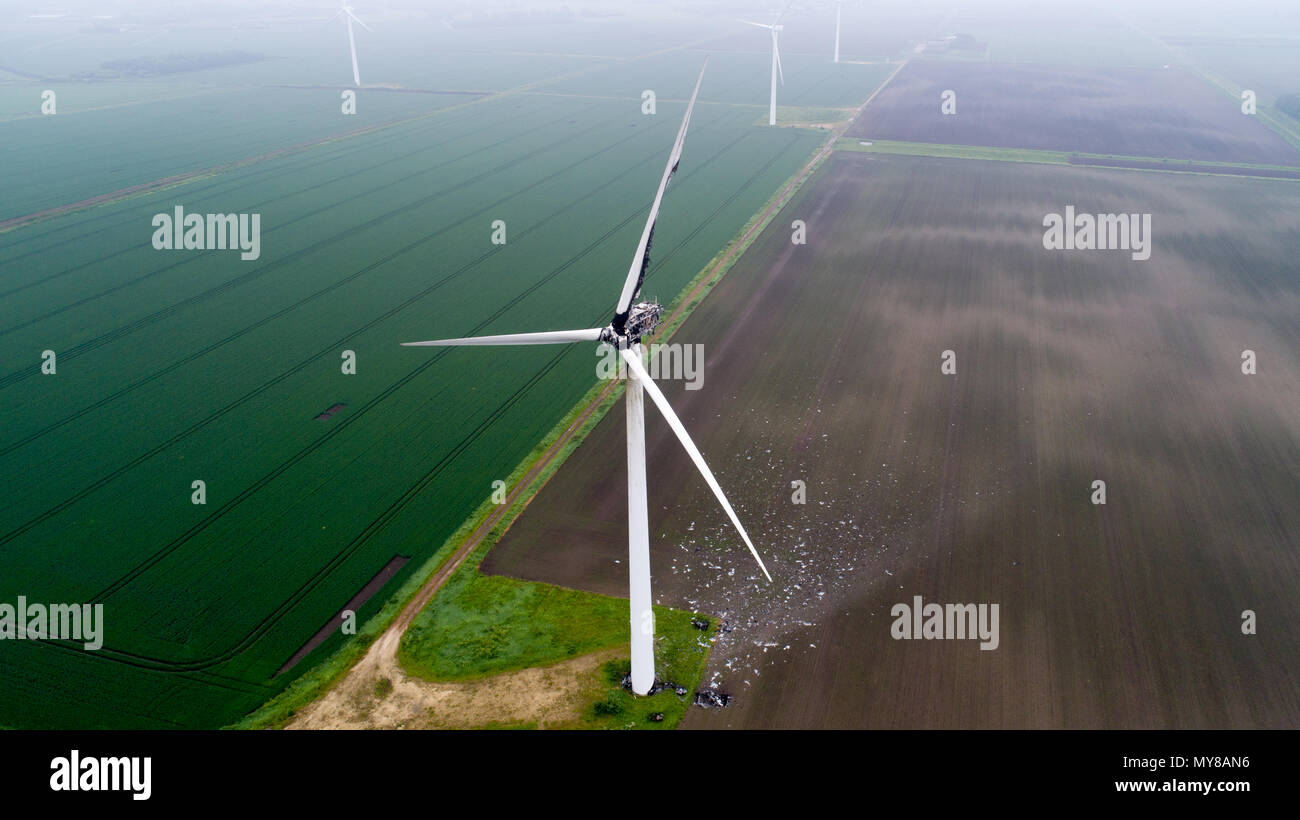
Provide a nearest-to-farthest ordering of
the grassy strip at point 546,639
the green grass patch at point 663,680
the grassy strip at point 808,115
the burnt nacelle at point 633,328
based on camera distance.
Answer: the burnt nacelle at point 633,328
the green grass patch at point 663,680
the grassy strip at point 546,639
the grassy strip at point 808,115

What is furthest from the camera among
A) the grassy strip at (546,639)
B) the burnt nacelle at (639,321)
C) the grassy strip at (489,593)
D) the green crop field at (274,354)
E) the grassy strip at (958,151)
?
the grassy strip at (958,151)

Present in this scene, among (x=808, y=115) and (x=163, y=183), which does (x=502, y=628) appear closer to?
(x=163, y=183)

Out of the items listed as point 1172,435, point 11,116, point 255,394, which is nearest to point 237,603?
point 255,394

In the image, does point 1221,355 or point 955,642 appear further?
point 1221,355

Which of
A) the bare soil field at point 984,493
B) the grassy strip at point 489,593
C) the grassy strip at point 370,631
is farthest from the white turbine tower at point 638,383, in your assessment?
the grassy strip at point 370,631

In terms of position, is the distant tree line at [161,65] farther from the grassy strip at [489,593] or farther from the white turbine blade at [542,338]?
the white turbine blade at [542,338]
